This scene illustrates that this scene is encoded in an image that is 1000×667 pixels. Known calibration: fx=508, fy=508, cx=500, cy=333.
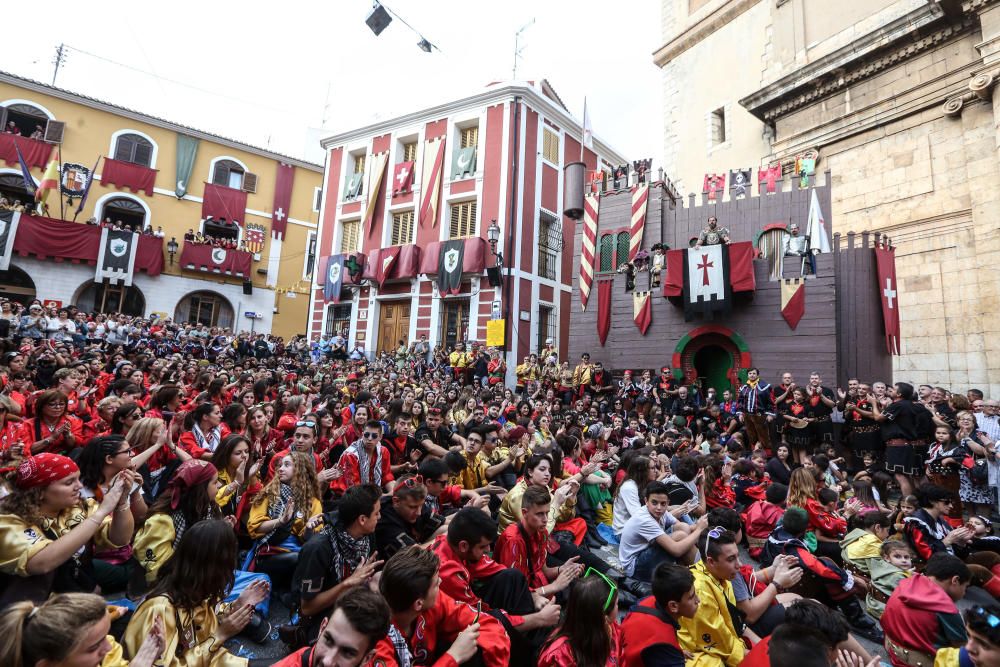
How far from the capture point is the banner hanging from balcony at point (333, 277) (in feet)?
79.9

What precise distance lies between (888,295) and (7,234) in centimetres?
3210

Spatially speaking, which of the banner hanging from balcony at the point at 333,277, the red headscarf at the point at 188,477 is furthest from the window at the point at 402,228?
the red headscarf at the point at 188,477

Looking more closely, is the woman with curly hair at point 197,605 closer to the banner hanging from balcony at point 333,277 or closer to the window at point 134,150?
the banner hanging from balcony at point 333,277

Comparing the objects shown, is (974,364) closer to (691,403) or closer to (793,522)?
(691,403)

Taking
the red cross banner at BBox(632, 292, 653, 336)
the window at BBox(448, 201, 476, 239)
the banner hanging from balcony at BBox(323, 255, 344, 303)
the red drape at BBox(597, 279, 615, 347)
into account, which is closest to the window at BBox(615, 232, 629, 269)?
the red drape at BBox(597, 279, 615, 347)

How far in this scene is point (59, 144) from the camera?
23953mm

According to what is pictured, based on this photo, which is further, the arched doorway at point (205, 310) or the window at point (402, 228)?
the arched doorway at point (205, 310)

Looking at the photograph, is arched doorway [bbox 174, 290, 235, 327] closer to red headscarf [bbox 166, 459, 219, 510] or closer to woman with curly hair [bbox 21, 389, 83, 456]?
woman with curly hair [bbox 21, 389, 83, 456]

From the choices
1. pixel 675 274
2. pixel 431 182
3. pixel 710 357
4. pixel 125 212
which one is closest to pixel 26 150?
pixel 125 212

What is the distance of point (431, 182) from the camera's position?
75.6 ft

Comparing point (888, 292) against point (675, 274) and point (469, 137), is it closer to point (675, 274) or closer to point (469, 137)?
point (675, 274)

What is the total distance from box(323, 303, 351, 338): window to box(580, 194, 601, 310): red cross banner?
12.2m

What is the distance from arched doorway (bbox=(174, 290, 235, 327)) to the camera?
25.6 meters

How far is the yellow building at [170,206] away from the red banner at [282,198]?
0.20ft
